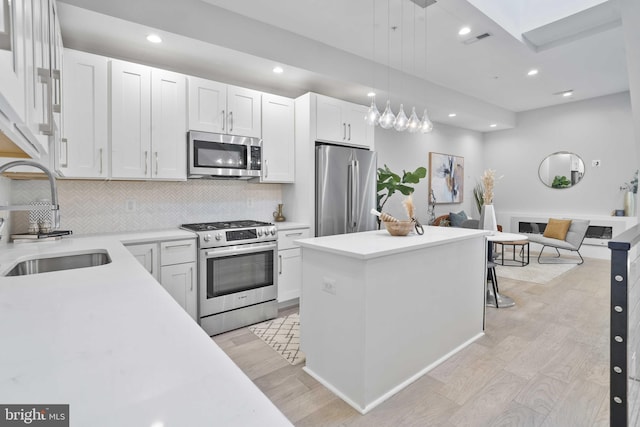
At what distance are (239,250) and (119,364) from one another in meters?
2.53

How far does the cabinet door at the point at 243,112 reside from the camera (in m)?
3.37

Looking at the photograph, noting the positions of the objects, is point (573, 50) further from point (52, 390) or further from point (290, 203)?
point (52, 390)

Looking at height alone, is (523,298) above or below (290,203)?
below

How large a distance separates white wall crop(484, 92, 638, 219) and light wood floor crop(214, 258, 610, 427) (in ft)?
13.0

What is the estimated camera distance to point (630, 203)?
5.79m

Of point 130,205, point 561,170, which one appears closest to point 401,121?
point 130,205

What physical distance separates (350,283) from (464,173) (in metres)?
6.19

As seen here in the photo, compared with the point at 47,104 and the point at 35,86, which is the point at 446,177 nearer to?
the point at 47,104

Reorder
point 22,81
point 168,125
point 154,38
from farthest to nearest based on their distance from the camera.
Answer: point 168,125, point 154,38, point 22,81

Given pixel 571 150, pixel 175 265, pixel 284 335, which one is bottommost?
pixel 284 335

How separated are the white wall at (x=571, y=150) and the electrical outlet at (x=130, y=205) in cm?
741

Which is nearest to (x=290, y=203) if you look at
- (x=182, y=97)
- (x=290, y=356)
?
(x=182, y=97)

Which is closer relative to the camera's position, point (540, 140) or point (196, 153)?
point (196, 153)

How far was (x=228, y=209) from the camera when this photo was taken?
378 centimetres
